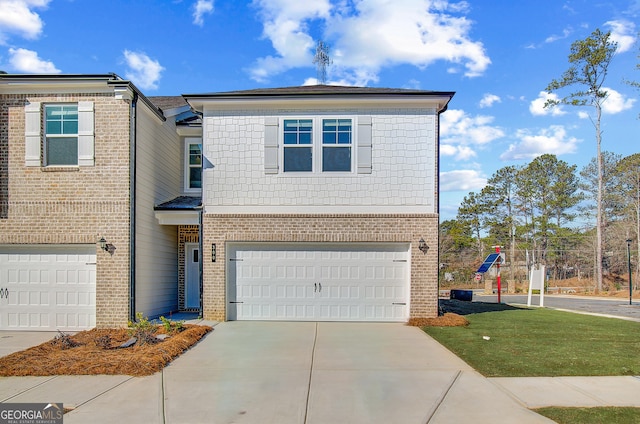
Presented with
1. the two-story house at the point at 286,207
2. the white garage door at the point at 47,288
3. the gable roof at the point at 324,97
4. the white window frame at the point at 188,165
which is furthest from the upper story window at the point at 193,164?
the white garage door at the point at 47,288

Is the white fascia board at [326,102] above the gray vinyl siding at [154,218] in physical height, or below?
above

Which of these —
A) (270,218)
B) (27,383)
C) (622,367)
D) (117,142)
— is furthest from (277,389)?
(117,142)

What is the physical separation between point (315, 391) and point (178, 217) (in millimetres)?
8143

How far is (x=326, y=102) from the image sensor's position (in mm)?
12453

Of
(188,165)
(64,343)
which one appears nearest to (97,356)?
(64,343)

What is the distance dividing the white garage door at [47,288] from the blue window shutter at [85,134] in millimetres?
2160

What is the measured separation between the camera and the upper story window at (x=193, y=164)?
15.3m

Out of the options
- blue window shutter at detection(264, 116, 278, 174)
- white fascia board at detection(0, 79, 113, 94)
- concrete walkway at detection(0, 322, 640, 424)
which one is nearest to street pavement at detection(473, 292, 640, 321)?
concrete walkway at detection(0, 322, 640, 424)

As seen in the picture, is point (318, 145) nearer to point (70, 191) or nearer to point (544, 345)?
point (70, 191)

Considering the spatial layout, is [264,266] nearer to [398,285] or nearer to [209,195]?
[209,195]

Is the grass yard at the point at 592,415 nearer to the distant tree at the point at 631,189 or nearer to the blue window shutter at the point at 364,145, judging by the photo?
the blue window shutter at the point at 364,145

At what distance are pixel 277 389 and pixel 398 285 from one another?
6592mm

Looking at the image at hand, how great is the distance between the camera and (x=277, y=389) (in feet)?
21.6

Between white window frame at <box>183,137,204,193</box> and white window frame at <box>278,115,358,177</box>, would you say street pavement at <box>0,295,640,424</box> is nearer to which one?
white window frame at <box>278,115,358,177</box>
